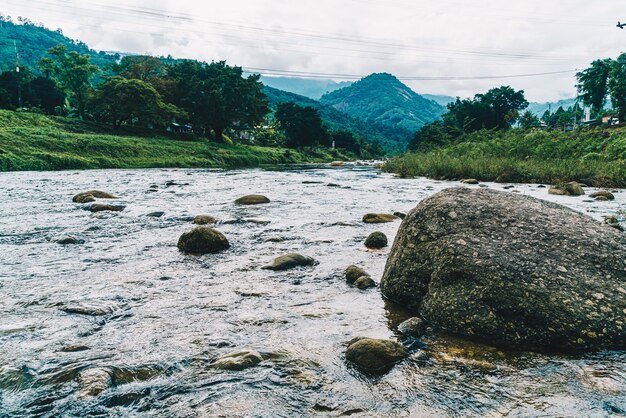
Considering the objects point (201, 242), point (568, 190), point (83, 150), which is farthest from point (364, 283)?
point (83, 150)

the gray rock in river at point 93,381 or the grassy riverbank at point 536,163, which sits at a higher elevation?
the grassy riverbank at point 536,163

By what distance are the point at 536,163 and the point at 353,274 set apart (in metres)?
23.2

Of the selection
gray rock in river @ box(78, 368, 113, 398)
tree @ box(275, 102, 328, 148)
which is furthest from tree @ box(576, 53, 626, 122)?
gray rock in river @ box(78, 368, 113, 398)

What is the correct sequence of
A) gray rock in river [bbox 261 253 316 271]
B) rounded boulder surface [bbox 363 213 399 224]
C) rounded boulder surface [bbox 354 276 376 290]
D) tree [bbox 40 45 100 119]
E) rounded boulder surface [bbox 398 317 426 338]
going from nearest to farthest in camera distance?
rounded boulder surface [bbox 398 317 426 338] → rounded boulder surface [bbox 354 276 376 290] → gray rock in river [bbox 261 253 316 271] → rounded boulder surface [bbox 363 213 399 224] → tree [bbox 40 45 100 119]

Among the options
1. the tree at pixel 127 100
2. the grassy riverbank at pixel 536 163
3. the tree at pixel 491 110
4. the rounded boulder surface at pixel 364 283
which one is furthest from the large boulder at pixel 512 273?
the tree at pixel 491 110

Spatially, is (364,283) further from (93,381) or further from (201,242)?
(93,381)

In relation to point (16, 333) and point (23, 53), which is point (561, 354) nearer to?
point (16, 333)

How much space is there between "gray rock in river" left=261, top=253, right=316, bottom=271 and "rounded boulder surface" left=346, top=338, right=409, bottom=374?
3.03 metres

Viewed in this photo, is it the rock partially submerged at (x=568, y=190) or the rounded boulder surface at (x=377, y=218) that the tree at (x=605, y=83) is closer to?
the rock partially submerged at (x=568, y=190)

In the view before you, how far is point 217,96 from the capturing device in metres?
59.7

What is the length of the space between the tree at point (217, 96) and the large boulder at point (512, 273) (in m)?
58.7

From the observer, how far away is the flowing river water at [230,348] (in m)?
3.24

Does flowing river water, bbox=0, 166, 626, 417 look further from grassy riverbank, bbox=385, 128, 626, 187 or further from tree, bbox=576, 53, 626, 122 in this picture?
tree, bbox=576, 53, 626, 122

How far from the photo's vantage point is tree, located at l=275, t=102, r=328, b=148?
289 ft
